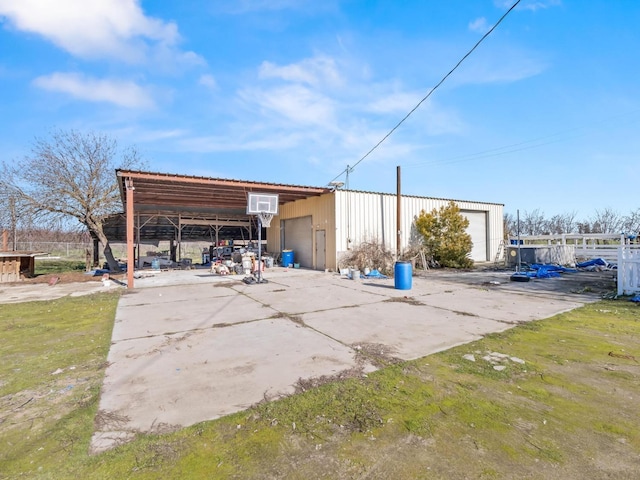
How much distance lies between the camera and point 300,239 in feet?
57.4

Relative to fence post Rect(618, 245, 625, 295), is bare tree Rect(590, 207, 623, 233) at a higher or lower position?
higher

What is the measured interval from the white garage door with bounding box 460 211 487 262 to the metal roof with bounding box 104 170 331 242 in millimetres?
10720

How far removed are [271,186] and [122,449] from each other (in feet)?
38.2

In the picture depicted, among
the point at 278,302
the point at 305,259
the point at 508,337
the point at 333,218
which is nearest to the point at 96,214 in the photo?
the point at 305,259

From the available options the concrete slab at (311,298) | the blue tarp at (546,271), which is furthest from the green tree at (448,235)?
the concrete slab at (311,298)

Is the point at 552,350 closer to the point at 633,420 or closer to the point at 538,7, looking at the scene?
the point at 633,420

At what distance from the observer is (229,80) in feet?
35.8

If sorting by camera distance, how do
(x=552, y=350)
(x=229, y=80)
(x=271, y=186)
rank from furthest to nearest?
(x=271, y=186), (x=229, y=80), (x=552, y=350)

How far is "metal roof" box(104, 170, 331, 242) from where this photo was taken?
11.8 metres

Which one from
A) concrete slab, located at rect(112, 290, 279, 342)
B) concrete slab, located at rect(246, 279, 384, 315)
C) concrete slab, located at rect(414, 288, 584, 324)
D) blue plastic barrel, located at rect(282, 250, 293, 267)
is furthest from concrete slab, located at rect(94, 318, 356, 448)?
blue plastic barrel, located at rect(282, 250, 293, 267)

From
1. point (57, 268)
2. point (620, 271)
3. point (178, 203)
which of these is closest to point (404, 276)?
point (620, 271)

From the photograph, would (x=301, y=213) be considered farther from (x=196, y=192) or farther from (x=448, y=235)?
(x=448, y=235)

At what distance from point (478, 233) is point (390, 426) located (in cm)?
1982

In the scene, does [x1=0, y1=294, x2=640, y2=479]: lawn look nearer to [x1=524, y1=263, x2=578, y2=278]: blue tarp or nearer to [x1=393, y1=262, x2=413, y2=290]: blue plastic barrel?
[x1=393, y1=262, x2=413, y2=290]: blue plastic barrel
